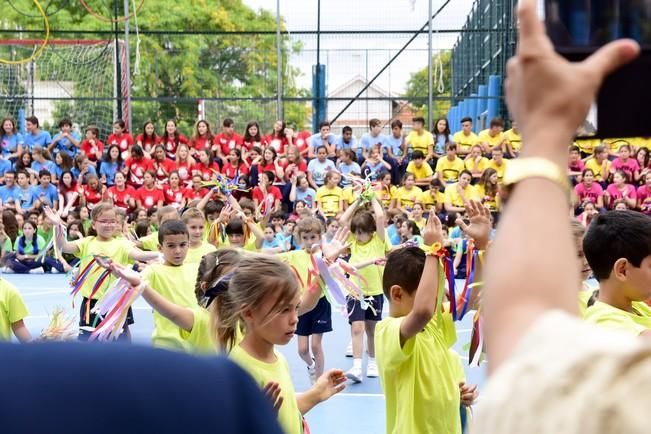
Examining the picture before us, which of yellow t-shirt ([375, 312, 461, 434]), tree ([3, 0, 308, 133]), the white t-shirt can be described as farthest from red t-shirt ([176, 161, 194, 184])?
the white t-shirt

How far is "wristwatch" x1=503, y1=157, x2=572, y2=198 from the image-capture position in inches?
42.4

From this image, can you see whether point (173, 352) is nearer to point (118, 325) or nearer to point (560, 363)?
point (560, 363)

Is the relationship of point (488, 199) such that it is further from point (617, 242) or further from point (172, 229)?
point (617, 242)

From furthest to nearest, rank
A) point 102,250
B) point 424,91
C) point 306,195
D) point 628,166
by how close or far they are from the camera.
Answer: point 424,91 < point 306,195 < point 628,166 < point 102,250

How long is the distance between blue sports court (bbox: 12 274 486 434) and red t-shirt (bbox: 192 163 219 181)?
3.34m

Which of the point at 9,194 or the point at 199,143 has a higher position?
the point at 199,143

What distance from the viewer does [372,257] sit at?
32.3 ft

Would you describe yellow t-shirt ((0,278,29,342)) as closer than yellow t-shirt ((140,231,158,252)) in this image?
Yes

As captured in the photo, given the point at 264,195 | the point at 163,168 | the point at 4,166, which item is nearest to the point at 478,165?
the point at 264,195

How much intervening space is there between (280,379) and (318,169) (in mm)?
14674

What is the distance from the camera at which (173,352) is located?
842 mm

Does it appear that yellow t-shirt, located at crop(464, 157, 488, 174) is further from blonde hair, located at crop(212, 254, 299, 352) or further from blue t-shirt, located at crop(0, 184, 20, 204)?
blonde hair, located at crop(212, 254, 299, 352)

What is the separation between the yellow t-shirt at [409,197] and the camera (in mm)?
17406

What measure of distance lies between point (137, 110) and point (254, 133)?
499cm
